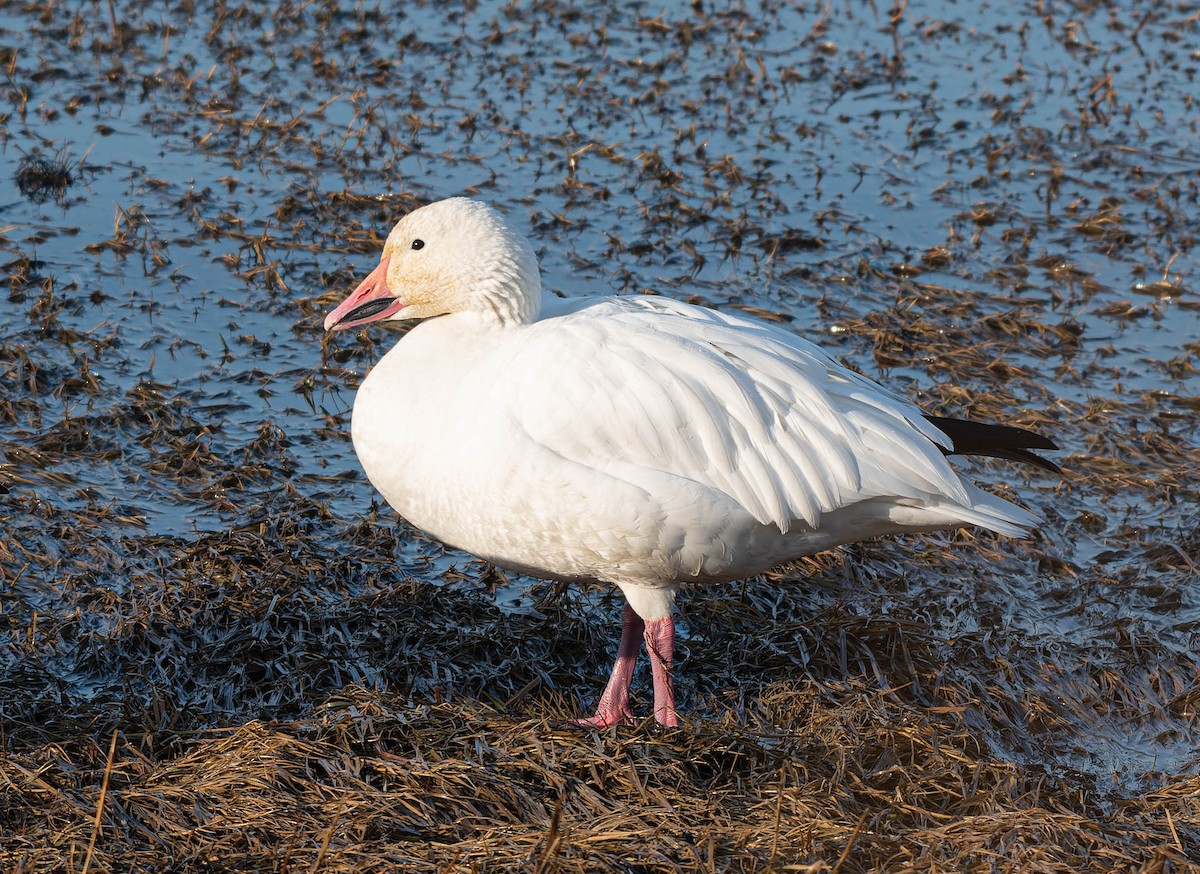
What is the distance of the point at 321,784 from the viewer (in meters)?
3.98

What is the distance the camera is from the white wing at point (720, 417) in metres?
4.32

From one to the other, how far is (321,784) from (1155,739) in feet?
9.21

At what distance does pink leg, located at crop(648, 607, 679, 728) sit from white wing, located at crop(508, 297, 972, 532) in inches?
20.5

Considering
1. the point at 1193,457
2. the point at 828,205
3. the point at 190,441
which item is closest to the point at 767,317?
the point at 828,205

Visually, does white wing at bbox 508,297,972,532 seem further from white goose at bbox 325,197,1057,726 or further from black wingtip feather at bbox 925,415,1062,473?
black wingtip feather at bbox 925,415,1062,473

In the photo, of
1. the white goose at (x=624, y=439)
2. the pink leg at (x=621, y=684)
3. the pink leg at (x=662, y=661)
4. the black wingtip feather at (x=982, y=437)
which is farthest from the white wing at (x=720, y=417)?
the pink leg at (x=621, y=684)

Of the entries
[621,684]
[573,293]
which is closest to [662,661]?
[621,684]

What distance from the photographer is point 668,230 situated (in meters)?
8.09

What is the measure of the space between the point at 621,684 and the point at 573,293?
10.2 feet

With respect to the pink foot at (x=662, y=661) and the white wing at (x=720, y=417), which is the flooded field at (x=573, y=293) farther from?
the white wing at (x=720, y=417)

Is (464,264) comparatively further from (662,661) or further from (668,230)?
(668,230)

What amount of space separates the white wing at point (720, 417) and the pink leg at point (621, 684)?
0.70 metres

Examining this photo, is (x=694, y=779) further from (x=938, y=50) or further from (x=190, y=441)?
(x=938, y=50)

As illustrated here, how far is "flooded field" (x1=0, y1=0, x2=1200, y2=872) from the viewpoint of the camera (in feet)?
13.2
